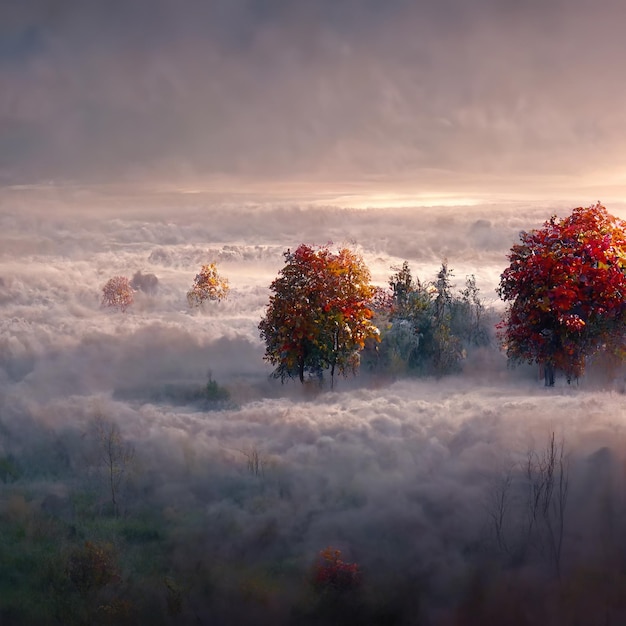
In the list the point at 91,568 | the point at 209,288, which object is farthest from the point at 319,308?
the point at 209,288

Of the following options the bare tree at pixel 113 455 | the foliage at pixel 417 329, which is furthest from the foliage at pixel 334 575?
the foliage at pixel 417 329

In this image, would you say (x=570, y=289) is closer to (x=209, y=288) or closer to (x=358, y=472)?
(x=358, y=472)

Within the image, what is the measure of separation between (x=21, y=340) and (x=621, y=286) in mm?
111294

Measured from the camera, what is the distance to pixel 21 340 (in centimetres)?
12475

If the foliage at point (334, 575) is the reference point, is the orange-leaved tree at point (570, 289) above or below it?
above

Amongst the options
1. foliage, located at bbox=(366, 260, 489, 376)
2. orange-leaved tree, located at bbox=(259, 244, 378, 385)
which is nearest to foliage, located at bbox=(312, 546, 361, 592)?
orange-leaved tree, located at bbox=(259, 244, 378, 385)

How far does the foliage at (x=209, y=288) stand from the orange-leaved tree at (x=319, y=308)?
99.0 m

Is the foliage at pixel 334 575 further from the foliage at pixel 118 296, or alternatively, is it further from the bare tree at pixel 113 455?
the foliage at pixel 118 296

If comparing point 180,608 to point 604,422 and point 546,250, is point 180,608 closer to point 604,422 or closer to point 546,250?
point 604,422

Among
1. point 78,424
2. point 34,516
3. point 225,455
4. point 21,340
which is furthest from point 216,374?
point 21,340

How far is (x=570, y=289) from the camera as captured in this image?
39.1m

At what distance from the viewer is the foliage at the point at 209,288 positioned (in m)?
143

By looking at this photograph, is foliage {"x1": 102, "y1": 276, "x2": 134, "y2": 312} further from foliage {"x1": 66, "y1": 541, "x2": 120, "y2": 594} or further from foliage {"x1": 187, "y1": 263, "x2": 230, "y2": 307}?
foliage {"x1": 66, "y1": 541, "x2": 120, "y2": 594}

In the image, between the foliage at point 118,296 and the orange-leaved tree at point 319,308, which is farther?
the foliage at point 118,296
